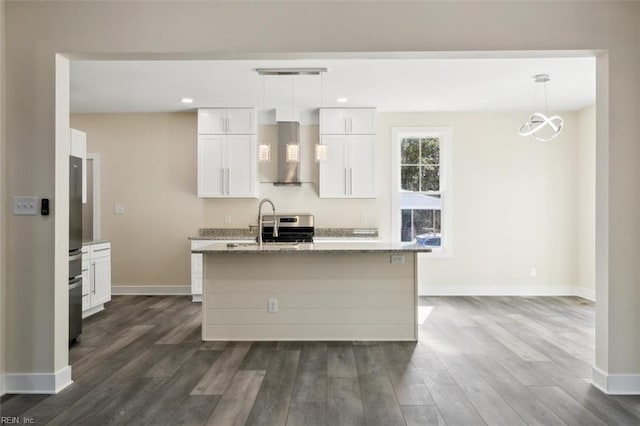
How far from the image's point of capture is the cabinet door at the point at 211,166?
6023 millimetres

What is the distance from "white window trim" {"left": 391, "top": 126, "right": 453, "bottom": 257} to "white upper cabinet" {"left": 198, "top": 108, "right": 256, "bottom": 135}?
2162 millimetres

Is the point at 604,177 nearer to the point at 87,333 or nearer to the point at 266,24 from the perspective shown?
the point at 266,24

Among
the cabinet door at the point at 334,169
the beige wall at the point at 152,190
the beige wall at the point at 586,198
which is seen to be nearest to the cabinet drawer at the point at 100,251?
the beige wall at the point at 152,190

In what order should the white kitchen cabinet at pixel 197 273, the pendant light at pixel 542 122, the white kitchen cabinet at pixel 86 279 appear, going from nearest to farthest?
the pendant light at pixel 542 122 → the white kitchen cabinet at pixel 86 279 → the white kitchen cabinet at pixel 197 273

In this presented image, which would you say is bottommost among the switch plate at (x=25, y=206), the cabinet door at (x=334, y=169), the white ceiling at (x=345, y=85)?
the switch plate at (x=25, y=206)

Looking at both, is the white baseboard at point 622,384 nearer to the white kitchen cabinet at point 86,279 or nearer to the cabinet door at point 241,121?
the cabinet door at point 241,121

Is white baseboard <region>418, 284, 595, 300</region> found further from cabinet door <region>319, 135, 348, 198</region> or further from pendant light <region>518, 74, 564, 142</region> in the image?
pendant light <region>518, 74, 564, 142</region>

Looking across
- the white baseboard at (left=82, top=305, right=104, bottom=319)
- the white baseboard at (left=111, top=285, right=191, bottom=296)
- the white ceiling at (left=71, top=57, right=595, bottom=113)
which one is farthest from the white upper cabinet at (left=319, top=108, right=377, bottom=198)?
the white baseboard at (left=82, top=305, right=104, bottom=319)

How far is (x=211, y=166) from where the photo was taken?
19.8 feet

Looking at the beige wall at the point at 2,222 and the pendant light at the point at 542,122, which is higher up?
the pendant light at the point at 542,122

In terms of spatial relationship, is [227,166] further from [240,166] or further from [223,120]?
[223,120]

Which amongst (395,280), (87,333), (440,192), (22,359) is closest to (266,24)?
(395,280)

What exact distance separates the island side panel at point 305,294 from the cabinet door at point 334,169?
221 centimetres

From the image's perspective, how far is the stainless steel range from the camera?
6113 millimetres
